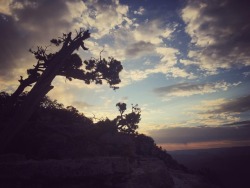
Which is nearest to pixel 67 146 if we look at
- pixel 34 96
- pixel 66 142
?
pixel 66 142

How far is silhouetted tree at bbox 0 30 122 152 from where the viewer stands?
1012 cm

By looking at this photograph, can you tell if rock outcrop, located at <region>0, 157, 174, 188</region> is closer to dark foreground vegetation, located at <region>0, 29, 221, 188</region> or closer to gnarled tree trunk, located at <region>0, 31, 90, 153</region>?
dark foreground vegetation, located at <region>0, 29, 221, 188</region>

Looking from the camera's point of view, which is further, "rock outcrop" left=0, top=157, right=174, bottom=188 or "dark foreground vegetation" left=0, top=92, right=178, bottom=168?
"dark foreground vegetation" left=0, top=92, right=178, bottom=168

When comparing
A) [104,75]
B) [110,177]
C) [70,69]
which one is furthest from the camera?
[104,75]

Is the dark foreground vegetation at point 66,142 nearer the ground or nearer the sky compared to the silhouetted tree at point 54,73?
nearer the ground

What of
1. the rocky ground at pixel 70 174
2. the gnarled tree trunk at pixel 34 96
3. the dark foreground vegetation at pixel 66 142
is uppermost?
the gnarled tree trunk at pixel 34 96

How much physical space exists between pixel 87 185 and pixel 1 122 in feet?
30.8

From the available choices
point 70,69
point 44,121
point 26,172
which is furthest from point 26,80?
point 26,172

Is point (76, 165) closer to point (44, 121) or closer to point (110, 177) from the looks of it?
point (110, 177)

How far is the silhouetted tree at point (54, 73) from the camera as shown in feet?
33.2

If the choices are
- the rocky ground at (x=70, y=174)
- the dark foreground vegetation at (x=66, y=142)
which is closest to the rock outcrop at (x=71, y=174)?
the rocky ground at (x=70, y=174)

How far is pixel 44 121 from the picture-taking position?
467 inches

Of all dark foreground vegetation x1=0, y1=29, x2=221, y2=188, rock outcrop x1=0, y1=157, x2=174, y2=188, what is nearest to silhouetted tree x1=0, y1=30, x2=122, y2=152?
dark foreground vegetation x1=0, y1=29, x2=221, y2=188

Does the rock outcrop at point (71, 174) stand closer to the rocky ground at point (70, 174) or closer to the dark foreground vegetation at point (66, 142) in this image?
the rocky ground at point (70, 174)
